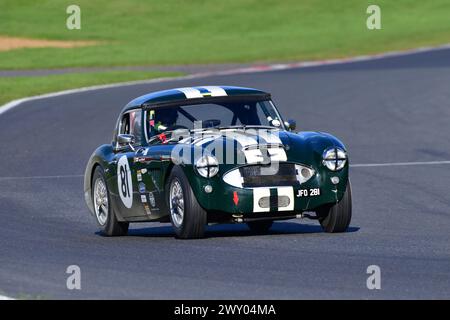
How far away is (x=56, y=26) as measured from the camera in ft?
189

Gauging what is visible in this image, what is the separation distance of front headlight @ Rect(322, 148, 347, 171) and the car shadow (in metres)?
0.73

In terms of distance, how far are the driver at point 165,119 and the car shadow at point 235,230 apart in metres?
1.03

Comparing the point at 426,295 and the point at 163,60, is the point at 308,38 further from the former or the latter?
the point at 426,295

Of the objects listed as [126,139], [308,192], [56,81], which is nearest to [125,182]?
[126,139]

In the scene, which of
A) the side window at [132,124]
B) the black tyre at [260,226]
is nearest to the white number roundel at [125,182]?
the side window at [132,124]

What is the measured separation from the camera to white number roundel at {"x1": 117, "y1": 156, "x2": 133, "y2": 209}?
11781mm

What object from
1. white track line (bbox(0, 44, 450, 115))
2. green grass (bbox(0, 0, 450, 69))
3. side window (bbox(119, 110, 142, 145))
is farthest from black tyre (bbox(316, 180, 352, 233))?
green grass (bbox(0, 0, 450, 69))

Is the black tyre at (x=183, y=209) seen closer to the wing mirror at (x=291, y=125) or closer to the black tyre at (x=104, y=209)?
the black tyre at (x=104, y=209)

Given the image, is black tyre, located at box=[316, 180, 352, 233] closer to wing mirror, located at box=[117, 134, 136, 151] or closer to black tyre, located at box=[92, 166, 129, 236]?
wing mirror, located at box=[117, 134, 136, 151]

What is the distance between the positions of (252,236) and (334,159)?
103cm

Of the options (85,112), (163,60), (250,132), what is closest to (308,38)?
(163,60)

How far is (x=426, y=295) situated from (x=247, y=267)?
179 cm

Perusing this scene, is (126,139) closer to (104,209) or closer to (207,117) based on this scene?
(207,117)

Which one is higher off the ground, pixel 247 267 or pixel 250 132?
pixel 250 132
